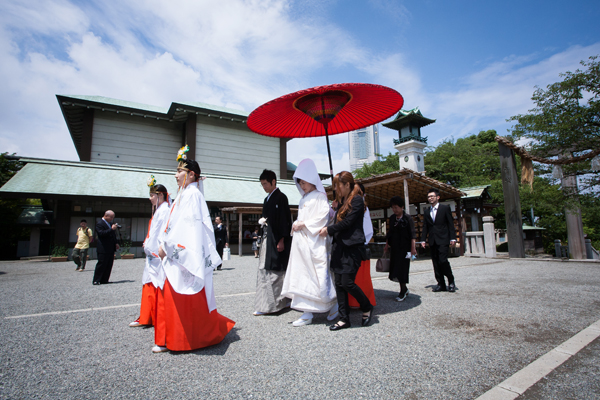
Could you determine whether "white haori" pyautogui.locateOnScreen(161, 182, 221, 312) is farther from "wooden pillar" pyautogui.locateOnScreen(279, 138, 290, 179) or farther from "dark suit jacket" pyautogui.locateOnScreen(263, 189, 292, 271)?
"wooden pillar" pyautogui.locateOnScreen(279, 138, 290, 179)

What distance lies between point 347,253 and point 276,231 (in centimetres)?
103

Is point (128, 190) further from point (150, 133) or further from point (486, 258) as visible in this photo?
point (486, 258)

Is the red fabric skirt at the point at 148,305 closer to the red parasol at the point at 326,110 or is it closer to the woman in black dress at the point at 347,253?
the woman in black dress at the point at 347,253

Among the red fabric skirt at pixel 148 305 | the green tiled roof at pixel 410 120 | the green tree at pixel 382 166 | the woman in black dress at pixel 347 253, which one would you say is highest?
the green tiled roof at pixel 410 120

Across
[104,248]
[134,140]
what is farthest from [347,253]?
[134,140]

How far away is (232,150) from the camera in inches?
734

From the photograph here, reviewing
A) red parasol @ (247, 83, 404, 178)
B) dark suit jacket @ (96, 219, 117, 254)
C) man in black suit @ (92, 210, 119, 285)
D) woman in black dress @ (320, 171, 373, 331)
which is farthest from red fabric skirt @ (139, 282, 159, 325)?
dark suit jacket @ (96, 219, 117, 254)

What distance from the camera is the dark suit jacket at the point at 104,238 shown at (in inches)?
266

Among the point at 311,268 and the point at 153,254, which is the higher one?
the point at 153,254

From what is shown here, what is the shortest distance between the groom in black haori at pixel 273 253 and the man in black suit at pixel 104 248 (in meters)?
4.68

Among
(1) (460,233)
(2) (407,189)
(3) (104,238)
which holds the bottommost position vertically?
(1) (460,233)

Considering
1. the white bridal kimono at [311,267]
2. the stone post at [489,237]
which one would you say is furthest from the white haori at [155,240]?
the stone post at [489,237]

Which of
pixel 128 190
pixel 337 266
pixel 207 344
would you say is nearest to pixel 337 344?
pixel 337 266

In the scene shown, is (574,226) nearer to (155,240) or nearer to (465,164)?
(155,240)
